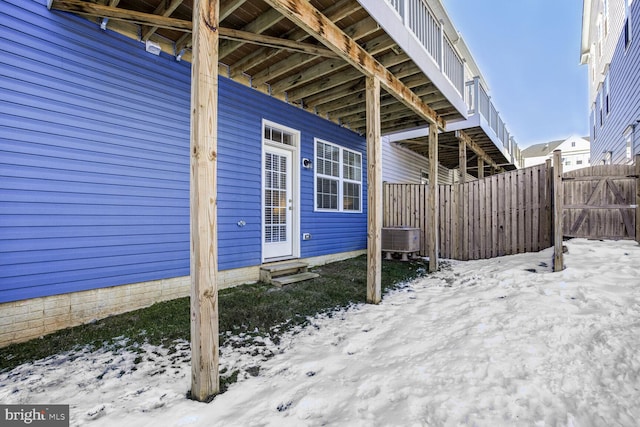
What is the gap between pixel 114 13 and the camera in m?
2.91

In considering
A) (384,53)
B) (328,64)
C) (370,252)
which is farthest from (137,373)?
(384,53)

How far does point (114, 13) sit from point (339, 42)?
2247mm

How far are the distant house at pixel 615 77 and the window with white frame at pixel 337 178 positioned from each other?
18.5ft

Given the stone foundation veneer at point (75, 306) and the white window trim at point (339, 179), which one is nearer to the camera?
the stone foundation veneer at point (75, 306)

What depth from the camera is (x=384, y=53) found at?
411 centimetres

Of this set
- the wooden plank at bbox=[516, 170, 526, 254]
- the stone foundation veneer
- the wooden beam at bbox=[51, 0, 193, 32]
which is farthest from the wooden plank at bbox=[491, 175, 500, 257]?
the wooden beam at bbox=[51, 0, 193, 32]

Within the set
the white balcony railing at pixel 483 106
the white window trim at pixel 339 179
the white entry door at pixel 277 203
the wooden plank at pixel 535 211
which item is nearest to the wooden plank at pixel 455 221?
the wooden plank at pixel 535 211

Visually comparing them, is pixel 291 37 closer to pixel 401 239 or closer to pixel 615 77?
pixel 401 239

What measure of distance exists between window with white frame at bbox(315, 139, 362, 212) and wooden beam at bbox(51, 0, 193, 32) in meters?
3.31

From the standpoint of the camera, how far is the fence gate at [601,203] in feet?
14.9

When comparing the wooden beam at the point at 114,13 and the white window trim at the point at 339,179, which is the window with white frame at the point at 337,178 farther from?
the wooden beam at the point at 114,13

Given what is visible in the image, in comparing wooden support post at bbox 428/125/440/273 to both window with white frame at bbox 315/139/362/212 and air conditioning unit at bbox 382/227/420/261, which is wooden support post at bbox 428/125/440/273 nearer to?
air conditioning unit at bbox 382/227/420/261

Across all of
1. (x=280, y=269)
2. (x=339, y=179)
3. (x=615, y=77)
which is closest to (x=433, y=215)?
(x=339, y=179)

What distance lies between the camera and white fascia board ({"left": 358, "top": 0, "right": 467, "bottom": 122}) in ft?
10.7
